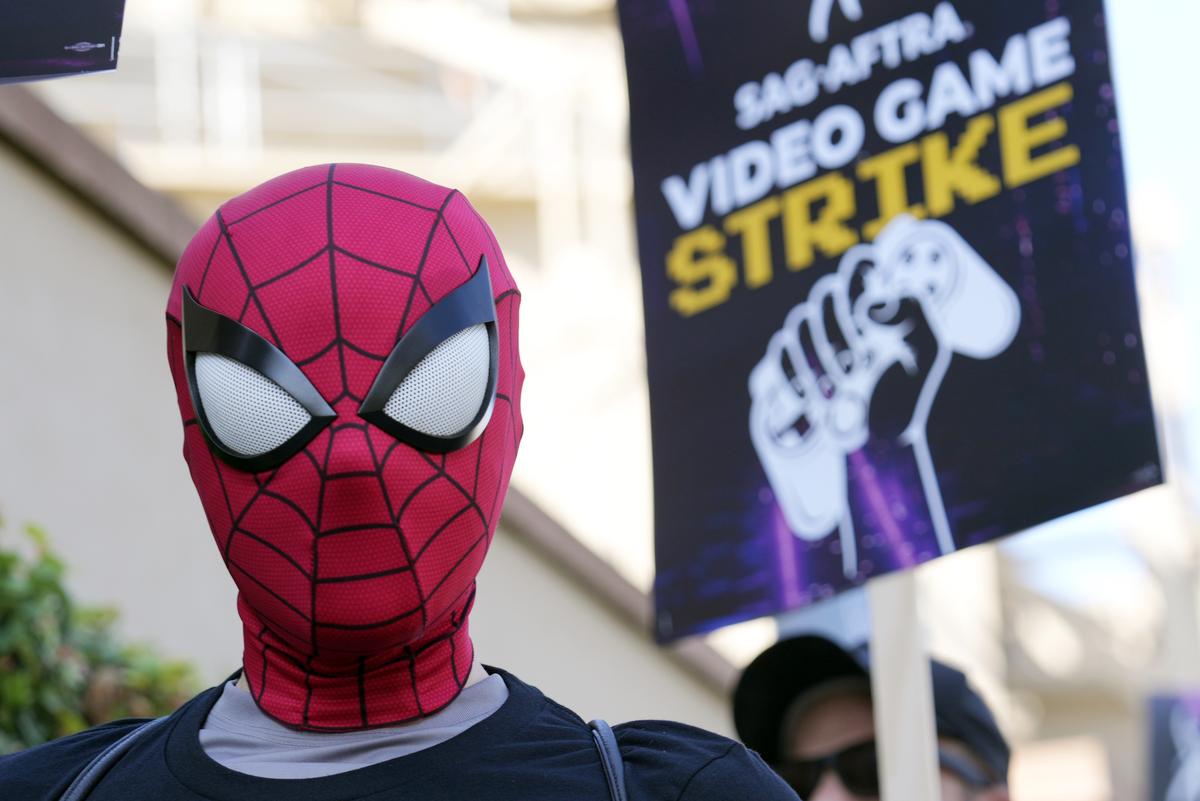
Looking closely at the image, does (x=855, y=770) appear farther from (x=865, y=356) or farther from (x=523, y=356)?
(x=523, y=356)

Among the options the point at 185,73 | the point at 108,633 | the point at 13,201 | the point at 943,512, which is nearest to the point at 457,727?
the point at 943,512

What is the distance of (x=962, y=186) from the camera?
10.1 ft

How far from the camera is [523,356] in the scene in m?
10.3

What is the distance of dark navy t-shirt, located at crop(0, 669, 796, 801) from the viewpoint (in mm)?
1709

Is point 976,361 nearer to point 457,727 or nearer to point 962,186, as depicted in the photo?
point 962,186

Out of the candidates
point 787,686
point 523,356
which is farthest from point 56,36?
point 523,356

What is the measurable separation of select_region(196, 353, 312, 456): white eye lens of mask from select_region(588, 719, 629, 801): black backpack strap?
0.41 metres

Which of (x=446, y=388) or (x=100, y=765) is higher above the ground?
(x=446, y=388)

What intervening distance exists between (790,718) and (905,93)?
1262 mm

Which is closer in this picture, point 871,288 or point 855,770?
point 871,288

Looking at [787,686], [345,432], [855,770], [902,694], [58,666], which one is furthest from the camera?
[58,666]

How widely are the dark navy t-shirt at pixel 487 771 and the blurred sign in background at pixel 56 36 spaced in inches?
32.8

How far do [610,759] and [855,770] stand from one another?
74.0 inches

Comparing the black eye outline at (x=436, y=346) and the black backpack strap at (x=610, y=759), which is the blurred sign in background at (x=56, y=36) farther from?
the black backpack strap at (x=610, y=759)
